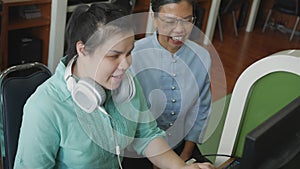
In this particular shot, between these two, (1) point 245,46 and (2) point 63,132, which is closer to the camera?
(2) point 63,132

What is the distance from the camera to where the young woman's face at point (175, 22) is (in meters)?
1.56

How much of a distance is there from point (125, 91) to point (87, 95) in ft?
0.50

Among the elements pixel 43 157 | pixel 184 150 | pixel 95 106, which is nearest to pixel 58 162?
pixel 43 157

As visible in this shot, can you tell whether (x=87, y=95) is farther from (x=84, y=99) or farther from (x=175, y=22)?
(x=175, y=22)

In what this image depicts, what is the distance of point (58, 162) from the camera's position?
46.9 inches

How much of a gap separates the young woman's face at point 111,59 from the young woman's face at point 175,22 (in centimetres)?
47

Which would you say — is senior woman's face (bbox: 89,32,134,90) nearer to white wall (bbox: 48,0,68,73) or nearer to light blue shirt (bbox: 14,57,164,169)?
light blue shirt (bbox: 14,57,164,169)

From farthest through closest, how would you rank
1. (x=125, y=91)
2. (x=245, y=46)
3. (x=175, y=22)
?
1. (x=245, y=46)
2. (x=175, y=22)
3. (x=125, y=91)

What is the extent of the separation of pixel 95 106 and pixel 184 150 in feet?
2.54

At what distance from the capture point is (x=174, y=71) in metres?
1.65

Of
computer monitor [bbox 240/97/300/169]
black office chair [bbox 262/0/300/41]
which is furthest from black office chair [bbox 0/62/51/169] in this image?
black office chair [bbox 262/0/300/41]

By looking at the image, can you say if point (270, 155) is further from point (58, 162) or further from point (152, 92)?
point (152, 92)

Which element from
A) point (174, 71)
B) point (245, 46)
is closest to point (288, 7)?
point (245, 46)

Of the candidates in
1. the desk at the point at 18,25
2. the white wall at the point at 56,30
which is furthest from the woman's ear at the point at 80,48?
the white wall at the point at 56,30
